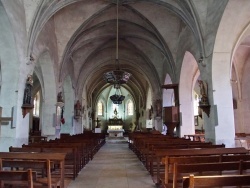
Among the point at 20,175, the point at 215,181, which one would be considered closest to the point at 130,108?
the point at 20,175

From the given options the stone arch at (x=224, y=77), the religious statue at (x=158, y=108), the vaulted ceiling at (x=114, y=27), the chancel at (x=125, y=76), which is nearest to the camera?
the chancel at (x=125, y=76)

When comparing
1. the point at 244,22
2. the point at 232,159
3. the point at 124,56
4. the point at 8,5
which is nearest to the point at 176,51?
the point at 244,22

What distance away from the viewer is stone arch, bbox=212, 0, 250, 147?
30.0 ft

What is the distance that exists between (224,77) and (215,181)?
7.91 metres

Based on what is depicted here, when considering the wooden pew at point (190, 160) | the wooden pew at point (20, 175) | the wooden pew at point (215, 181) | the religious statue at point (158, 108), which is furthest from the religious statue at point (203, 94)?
the religious statue at point (158, 108)

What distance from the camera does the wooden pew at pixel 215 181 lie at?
7.84 feet

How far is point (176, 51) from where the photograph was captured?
14828 millimetres

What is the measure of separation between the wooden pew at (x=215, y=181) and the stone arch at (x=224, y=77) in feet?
23.5

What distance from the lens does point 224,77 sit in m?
9.53

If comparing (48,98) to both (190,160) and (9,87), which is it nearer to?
(9,87)

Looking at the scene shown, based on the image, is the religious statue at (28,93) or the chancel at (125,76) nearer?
the chancel at (125,76)

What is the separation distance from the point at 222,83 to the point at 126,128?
3001 cm

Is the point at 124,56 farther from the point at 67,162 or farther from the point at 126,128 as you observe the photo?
the point at 126,128

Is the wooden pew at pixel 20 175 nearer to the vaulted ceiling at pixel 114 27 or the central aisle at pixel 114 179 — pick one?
the central aisle at pixel 114 179
